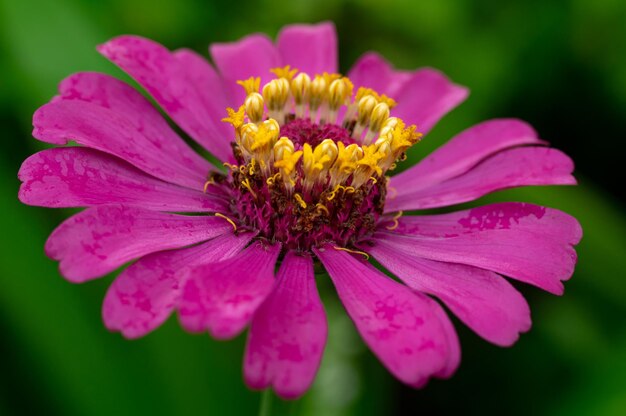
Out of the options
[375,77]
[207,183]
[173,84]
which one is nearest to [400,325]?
[207,183]

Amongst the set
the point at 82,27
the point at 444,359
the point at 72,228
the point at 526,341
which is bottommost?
the point at 526,341

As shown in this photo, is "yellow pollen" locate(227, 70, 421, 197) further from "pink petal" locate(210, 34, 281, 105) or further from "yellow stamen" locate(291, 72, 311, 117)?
"pink petal" locate(210, 34, 281, 105)

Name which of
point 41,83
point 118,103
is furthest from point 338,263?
point 41,83

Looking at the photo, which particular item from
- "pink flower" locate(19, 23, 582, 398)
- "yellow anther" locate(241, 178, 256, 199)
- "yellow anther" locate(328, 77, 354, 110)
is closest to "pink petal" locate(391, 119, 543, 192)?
"pink flower" locate(19, 23, 582, 398)

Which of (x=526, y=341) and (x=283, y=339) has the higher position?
(x=283, y=339)

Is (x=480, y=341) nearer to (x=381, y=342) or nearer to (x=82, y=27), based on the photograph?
(x=381, y=342)

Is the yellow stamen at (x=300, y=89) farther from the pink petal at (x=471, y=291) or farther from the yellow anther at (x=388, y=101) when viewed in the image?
the pink petal at (x=471, y=291)

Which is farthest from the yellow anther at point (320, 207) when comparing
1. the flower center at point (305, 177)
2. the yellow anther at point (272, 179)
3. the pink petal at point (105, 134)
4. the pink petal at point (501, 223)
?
the pink petal at point (105, 134)
